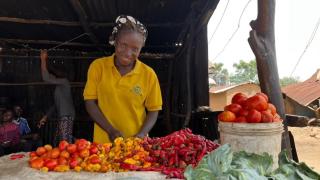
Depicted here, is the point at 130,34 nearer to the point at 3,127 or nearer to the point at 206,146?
the point at 206,146

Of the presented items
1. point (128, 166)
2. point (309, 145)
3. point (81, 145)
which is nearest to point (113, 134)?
point (81, 145)

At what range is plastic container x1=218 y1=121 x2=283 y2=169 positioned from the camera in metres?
2.39

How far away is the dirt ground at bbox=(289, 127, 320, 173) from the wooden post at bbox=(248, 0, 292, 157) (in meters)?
6.98

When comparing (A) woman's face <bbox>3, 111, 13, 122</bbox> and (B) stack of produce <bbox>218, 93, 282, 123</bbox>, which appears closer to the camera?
(B) stack of produce <bbox>218, 93, 282, 123</bbox>

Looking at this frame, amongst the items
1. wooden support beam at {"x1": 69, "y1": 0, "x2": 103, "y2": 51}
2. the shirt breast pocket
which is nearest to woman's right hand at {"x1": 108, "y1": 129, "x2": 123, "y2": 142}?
the shirt breast pocket

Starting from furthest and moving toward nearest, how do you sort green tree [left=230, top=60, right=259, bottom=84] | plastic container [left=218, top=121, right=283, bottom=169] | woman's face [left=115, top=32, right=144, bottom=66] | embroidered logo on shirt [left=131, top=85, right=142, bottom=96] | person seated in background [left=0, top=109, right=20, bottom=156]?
green tree [left=230, top=60, right=259, bottom=84] < person seated in background [left=0, top=109, right=20, bottom=156] < embroidered logo on shirt [left=131, top=85, right=142, bottom=96] < woman's face [left=115, top=32, right=144, bottom=66] < plastic container [left=218, top=121, right=283, bottom=169]

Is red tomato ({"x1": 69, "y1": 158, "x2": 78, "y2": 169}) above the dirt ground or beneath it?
above

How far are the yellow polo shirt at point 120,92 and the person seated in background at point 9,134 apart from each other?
13.9 ft

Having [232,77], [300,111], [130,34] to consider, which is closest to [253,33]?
[130,34]

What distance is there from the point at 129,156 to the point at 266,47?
4.92 ft

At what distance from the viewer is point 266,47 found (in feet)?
10.5

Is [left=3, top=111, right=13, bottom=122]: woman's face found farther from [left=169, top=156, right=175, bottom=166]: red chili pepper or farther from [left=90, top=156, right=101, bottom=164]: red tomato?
[left=169, top=156, right=175, bottom=166]: red chili pepper

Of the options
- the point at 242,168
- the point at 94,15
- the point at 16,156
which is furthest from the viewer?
the point at 94,15

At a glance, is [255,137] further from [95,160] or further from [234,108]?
[95,160]
